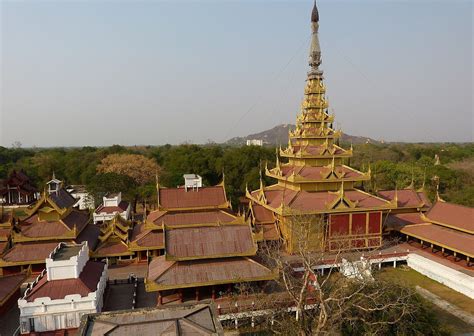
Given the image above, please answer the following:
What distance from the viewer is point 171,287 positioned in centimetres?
1686

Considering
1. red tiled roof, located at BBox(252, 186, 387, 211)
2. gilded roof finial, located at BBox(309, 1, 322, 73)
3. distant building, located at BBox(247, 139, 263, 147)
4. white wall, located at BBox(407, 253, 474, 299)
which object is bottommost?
white wall, located at BBox(407, 253, 474, 299)

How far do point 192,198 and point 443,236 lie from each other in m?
17.2

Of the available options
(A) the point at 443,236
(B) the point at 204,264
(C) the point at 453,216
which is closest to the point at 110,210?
(B) the point at 204,264

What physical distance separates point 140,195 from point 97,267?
27.6 m

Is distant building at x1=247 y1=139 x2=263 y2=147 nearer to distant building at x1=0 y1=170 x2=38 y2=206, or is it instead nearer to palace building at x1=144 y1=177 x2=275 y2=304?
distant building at x1=0 y1=170 x2=38 y2=206

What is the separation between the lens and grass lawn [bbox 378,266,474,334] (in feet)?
56.3

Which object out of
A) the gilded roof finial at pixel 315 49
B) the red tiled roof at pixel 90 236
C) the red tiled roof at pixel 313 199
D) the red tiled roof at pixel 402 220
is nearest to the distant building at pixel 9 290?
the red tiled roof at pixel 90 236

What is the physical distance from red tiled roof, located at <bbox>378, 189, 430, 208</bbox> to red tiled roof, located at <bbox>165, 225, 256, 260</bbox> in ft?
52.7

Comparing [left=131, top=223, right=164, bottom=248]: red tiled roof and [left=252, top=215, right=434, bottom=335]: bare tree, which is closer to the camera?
[left=252, top=215, right=434, bottom=335]: bare tree

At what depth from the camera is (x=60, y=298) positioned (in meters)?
16.2

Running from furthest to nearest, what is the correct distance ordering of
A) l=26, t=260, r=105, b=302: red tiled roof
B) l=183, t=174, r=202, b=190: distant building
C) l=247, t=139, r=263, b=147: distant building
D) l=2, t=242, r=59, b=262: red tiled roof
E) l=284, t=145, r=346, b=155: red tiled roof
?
l=247, t=139, r=263, b=147: distant building
l=284, t=145, r=346, b=155: red tiled roof
l=183, t=174, r=202, b=190: distant building
l=2, t=242, r=59, b=262: red tiled roof
l=26, t=260, r=105, b=302: red tiled roof

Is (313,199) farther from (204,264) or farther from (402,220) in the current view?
(204,264)

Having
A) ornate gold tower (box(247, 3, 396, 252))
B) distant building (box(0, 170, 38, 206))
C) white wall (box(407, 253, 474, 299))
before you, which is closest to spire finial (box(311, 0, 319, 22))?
ornate gold tower (box(247, 3, 396, 252))

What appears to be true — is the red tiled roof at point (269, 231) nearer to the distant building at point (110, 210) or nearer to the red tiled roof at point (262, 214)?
the red tiled roof at point (262, 214)
